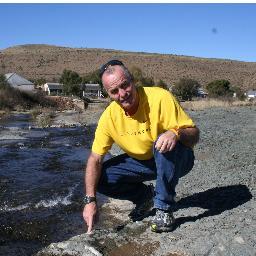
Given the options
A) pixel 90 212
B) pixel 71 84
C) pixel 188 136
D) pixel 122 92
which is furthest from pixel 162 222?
pixel 71 84

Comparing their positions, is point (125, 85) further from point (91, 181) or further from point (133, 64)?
point (133, 64)

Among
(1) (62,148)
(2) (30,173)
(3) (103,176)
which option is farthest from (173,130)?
(1) (62,148)

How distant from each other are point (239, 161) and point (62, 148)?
757 centimetres

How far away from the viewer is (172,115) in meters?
3.88

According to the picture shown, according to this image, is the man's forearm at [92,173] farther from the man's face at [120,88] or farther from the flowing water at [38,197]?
the flowing water at [38,197]

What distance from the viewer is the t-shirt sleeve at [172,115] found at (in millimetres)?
3861

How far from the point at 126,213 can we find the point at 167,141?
2.34 metres

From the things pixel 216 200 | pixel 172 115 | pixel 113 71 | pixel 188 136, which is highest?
pixel 113 71

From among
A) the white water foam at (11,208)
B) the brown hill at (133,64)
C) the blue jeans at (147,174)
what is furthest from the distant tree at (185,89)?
the blue jeans at (147,174)

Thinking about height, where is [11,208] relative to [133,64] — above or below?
above

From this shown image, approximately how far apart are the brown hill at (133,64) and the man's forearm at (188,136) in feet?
313

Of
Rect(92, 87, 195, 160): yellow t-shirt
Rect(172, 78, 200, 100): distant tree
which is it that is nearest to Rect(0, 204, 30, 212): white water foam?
Rect(92, 87, 195, 160): yellow t-shirt

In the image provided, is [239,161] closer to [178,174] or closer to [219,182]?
[219,182]

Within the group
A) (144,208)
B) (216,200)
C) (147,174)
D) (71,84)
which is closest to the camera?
(147,174)
